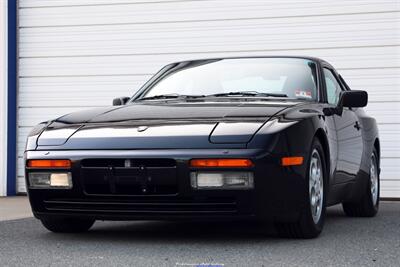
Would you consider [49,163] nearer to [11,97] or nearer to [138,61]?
[138,61]

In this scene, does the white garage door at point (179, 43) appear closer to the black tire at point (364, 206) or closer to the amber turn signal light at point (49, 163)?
the black tire at point (364, 206)

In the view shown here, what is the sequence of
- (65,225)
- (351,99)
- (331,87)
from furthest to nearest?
(331,87), (351,99), (65,225)

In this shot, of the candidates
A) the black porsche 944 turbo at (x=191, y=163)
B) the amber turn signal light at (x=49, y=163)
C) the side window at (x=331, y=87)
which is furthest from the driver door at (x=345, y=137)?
the amber turn signal light at (x=49, y=163)

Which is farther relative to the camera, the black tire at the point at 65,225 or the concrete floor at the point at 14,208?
the concrete floor at the point at 14,208

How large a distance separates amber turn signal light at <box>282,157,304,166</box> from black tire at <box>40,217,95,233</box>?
5.32 ft

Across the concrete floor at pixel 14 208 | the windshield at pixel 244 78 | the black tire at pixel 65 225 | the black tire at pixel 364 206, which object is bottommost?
the concrete floor at pixel 14 208

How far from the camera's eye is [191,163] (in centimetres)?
511

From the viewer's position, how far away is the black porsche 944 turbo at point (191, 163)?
5.13m

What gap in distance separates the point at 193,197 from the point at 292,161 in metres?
0.63

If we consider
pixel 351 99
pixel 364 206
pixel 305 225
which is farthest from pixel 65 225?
pixel 364 206

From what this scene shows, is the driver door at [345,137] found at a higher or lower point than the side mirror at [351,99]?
lower

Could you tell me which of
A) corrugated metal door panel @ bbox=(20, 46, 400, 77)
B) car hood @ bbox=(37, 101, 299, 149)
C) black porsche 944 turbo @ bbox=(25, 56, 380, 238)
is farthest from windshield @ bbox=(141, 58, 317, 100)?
corrugated metal door panel @ bbox=(20, 46, 400, 77)

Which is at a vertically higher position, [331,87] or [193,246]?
[331,87]

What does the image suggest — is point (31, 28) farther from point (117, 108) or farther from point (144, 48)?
point (117, 108)
